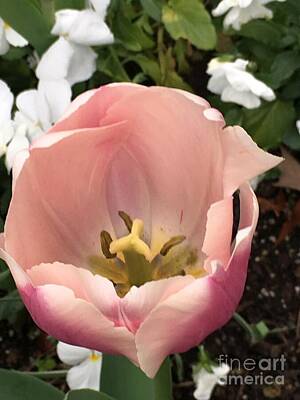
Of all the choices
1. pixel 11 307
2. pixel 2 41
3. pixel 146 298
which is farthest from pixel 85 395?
pixel 2 41

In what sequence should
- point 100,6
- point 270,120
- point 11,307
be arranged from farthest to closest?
point 270,120
point 11,307
point 100,6

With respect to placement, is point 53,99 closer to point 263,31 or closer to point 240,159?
point 263,31

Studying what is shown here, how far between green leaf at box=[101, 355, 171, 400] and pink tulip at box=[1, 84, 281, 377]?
7cm

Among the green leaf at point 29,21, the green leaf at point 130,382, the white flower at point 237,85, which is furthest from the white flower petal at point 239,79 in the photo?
the green leaf at point 130,382

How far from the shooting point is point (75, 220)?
813 millimetres

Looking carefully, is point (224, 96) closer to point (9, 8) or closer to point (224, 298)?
point (9, 8)

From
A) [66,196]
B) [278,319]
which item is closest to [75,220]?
[66,196]

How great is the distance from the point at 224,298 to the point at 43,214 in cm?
20

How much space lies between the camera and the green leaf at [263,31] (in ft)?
4.24

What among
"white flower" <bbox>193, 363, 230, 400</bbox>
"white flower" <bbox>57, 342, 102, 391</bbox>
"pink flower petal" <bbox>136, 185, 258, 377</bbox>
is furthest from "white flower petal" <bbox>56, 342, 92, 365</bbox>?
"pink flower petal" <bbox>136, 185, 258, 377</bbox>

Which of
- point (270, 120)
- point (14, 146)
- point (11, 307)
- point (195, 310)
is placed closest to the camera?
point (195, 310)

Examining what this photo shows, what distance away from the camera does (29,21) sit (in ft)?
3.78

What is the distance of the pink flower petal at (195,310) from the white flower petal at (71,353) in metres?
0.48

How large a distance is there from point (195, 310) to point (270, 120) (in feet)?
2.63
